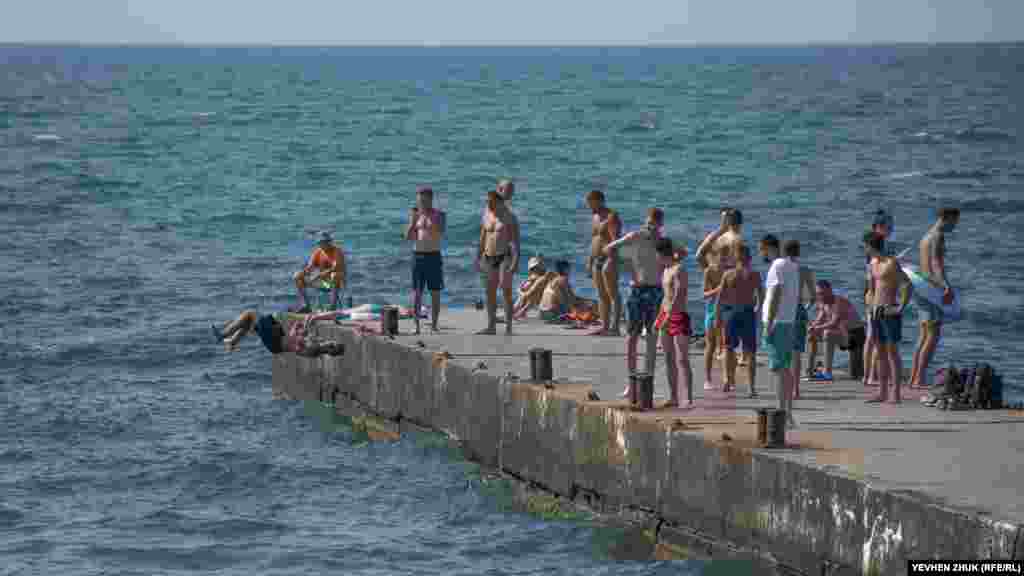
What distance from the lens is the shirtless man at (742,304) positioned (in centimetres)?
1888

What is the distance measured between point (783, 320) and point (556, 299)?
7.17 metres

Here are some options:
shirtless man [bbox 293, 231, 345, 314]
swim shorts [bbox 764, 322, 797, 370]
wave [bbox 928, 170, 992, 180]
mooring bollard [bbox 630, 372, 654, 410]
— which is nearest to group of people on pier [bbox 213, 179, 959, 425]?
swim shorts [bbox 764, 322, 797, 370]

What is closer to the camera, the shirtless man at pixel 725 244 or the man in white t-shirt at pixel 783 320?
the man in white t-shirt at pixel 783 320

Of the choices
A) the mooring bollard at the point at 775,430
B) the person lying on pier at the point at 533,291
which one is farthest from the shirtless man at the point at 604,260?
the mooring bollard at the point at 775,430

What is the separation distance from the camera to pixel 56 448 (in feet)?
78.0

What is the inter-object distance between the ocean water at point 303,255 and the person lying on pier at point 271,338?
1.38m

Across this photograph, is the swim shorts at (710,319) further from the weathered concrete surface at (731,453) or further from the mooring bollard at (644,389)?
the mooring bollard at (644,389)

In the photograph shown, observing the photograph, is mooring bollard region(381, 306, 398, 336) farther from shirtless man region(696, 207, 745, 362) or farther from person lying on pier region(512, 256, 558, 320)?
shirtless man region(696, 207, 745, 362)

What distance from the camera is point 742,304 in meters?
19.0

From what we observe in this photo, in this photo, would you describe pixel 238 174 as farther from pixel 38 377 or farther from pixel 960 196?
pixel 38 377

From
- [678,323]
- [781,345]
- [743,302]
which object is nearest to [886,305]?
[743,302]

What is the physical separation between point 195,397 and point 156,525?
7.35 meters

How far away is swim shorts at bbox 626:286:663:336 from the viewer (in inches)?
750

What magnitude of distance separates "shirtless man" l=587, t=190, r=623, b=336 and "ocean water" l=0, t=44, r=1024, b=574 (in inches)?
108
